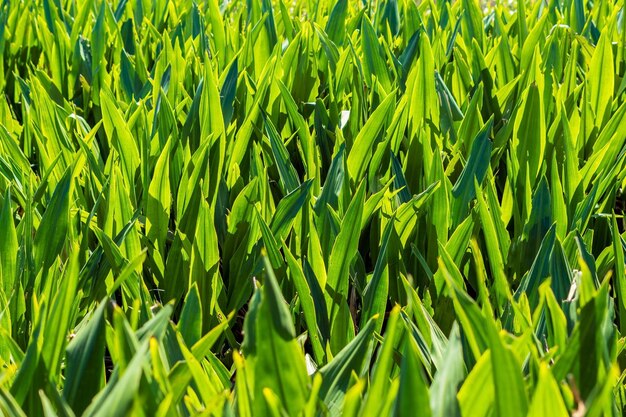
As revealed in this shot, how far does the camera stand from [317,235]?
121cm

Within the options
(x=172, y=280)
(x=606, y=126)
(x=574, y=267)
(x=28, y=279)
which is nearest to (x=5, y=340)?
(x=28, y=279)

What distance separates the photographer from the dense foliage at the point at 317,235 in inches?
30.9

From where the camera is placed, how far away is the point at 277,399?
0.75 meters

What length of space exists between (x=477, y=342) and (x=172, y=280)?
0.57 metres

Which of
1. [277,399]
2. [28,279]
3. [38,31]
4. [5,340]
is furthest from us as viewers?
[38,31]

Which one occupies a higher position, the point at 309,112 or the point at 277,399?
the point at 277,399

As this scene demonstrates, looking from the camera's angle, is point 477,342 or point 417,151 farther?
point 417,151

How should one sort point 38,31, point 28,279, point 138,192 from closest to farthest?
point 28,279, point 138,192, point 38,31

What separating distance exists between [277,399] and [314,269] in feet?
1.52

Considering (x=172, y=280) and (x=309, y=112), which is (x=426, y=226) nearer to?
(x=172, y=280)

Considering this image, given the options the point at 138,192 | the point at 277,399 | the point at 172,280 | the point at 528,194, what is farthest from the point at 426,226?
the point at 277,399

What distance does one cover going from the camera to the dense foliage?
786 millimetres

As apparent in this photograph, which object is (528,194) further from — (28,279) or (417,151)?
(28,279)

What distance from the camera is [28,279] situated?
47.0 inches
